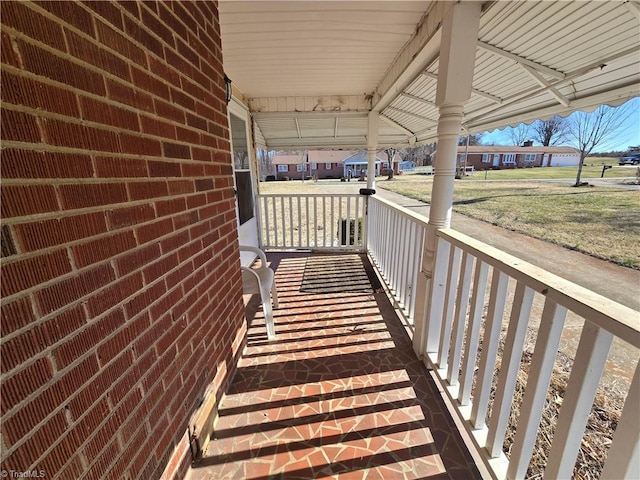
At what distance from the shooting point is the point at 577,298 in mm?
823

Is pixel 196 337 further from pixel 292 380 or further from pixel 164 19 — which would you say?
pixel 164 19

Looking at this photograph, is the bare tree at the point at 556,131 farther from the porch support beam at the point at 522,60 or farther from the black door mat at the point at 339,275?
the black door mat at the point at 339,275

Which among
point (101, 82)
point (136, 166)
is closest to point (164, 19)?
point (101, 82)

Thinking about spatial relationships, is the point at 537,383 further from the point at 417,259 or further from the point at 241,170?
the point at 241,170

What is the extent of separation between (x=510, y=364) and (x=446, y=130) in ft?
4.50

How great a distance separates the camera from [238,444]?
1457 mm

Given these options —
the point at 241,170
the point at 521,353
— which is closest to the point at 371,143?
the point at 241,170

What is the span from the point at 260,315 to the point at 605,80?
382 cm

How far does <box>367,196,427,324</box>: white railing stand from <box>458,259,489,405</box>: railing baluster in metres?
0.72

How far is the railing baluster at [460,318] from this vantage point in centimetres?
151

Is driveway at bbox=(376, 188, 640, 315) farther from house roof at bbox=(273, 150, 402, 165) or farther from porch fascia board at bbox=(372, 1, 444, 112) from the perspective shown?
house roof at bbox=(273, 150, 402, 165)

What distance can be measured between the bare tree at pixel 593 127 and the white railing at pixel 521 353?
9.98 metres

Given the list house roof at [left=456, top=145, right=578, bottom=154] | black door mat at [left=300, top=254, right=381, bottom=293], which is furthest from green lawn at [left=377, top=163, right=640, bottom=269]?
house roof at [left=456, top=145, right=578, bottom=154]

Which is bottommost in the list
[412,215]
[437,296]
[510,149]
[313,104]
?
[437,296]
